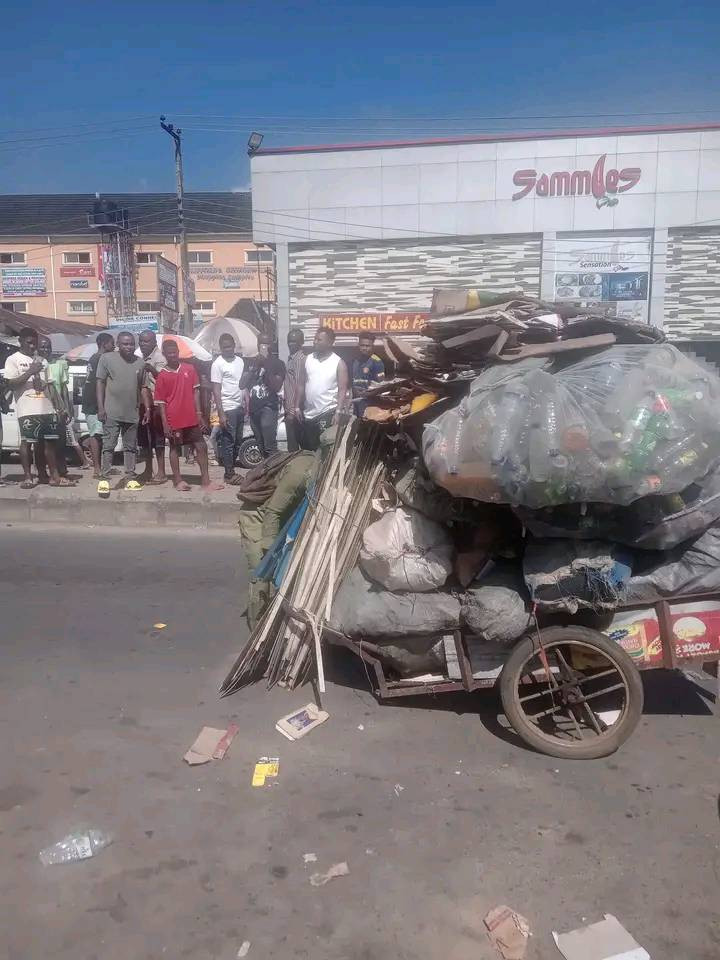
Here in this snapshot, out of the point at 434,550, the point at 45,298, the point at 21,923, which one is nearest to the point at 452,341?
the point at 434,550

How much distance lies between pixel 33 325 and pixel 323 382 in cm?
1785

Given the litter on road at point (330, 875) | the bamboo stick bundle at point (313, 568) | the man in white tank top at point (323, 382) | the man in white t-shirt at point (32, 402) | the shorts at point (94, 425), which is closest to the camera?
the litter on road at point (330, 875)

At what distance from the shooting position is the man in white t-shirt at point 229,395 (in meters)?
8.83

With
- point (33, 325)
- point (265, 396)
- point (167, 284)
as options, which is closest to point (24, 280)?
point (167, 284)

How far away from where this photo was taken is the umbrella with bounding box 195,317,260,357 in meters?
16.1

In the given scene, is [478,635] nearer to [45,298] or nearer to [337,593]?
[337,593]

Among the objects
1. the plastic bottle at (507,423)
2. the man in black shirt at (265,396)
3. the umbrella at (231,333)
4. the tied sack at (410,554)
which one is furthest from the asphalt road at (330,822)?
the umbrella at (231,333)

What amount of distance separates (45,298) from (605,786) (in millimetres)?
45422

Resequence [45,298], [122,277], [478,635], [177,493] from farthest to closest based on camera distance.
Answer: [45,298], [122,277], [177,493], [478,635]

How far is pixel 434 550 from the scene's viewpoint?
11.9 feet

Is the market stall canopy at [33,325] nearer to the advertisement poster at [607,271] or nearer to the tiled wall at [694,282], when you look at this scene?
the advertisement poster at [607,271]

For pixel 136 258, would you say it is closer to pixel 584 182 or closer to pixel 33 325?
pixel 33 325

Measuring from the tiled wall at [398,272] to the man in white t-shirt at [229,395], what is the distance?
7687mm

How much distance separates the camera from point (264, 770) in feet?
10.9
